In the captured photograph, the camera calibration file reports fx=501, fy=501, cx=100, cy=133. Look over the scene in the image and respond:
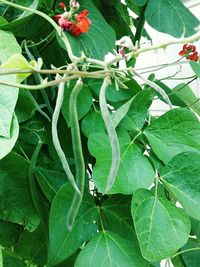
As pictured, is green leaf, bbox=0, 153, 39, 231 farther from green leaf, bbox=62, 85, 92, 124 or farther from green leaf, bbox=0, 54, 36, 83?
green leaf, bbox=0, 54, 36, 83

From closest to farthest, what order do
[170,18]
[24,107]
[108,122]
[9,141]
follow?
[108,122] < [9,141] < [24,107] < [170,18]

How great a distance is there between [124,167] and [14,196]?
134 mm

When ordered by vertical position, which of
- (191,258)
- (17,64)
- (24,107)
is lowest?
(191,258)

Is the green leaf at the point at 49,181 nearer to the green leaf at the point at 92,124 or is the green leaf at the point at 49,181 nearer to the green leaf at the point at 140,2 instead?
the green leaf at the point at 92,124

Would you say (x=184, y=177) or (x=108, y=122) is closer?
(x=108, y=122)

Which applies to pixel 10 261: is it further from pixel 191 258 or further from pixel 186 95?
pixel 186 95

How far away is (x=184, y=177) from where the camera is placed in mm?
530

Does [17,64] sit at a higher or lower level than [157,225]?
higher

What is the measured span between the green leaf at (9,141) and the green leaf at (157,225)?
5.2 inches

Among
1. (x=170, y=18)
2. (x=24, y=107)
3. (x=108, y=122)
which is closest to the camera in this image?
(x=108, y=122)

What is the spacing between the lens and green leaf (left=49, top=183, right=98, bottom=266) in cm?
52

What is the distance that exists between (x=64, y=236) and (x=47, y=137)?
138 mm

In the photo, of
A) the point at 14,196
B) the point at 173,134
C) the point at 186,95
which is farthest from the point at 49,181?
the point at 186,95

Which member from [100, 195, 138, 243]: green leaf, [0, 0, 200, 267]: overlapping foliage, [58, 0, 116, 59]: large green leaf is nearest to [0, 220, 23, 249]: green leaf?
[0, 0, 200, 267]: overlapping foliage
